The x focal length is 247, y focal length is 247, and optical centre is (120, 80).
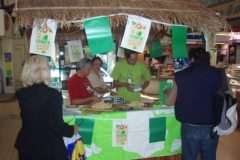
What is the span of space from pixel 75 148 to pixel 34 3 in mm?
1877

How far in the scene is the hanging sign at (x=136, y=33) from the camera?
123 inches

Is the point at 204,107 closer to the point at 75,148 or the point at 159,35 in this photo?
the point at 75,148

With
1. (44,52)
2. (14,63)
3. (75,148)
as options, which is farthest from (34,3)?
(14,63)

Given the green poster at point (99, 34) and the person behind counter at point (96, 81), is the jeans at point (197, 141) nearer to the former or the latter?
the green poster at point (99, 34)

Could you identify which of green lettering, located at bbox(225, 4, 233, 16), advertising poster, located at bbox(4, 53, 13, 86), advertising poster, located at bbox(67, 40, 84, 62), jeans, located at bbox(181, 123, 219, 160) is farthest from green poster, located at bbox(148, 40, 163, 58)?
advertising poster, located at bbox(4, 53, 13, 86)

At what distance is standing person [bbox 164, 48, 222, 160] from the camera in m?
2.71

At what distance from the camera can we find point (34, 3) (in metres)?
3.13

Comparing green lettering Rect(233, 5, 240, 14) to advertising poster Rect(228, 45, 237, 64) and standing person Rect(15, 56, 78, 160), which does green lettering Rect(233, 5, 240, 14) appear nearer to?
standing person Rect(15, 56, 78, 160)

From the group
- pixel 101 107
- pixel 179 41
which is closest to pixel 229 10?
pixel 179 41

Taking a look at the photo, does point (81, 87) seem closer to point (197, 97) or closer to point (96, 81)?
point (96, 81)

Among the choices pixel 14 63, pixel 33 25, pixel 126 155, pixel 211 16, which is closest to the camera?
pixel 33 25

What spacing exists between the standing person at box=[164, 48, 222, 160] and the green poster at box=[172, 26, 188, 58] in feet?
1.96

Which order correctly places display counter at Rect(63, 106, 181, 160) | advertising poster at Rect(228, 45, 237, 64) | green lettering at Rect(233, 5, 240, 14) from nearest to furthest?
display counter at Rect(63, 106, 181, 160), green lettering at Rect(233, 5, 240, 14), advertising poster at Rect(228, 45, 237, 64)

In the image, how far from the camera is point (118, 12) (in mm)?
3168
